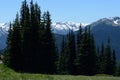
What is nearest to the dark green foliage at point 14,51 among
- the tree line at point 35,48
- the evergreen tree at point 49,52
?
the tree line at point 35,48

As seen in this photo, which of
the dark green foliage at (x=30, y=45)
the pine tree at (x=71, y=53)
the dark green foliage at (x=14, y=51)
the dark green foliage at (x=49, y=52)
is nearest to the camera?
the dark green foliage at (x=14, y=51)

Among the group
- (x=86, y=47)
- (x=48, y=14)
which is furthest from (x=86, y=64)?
(x=48, y=14)

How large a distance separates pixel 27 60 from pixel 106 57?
5685 cm

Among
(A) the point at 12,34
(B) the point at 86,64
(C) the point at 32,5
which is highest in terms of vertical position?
(C) the point at 32,5

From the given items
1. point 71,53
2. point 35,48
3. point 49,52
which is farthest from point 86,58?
point 35,48

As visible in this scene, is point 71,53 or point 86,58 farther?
point 71,53

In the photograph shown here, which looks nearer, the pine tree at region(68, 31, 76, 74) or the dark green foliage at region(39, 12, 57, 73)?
the dark green foliage at region(39, 12, 57, 73)

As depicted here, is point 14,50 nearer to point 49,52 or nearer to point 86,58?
point 49,52

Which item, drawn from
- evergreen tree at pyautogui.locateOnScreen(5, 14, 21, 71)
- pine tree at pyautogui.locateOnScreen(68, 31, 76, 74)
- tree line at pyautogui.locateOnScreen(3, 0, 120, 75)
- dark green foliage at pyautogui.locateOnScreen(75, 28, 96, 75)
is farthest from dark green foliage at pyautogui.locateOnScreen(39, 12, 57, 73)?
pine tree at pyautogui.locateOnScreen(68, 31, 76, 74)

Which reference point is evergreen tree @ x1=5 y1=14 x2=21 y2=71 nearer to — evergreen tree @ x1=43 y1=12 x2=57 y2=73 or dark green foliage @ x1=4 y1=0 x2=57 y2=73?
dark green foliage @ x1=4 y1=0 x2=57 y2=73

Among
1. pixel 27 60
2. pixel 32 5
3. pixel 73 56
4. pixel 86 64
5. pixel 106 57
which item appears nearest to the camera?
pixel 27 60

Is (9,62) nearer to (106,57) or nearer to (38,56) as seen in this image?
(38,56)

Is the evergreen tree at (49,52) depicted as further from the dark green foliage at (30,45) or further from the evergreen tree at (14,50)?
the evergreen tree at (14,50)

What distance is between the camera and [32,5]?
89625 mm
